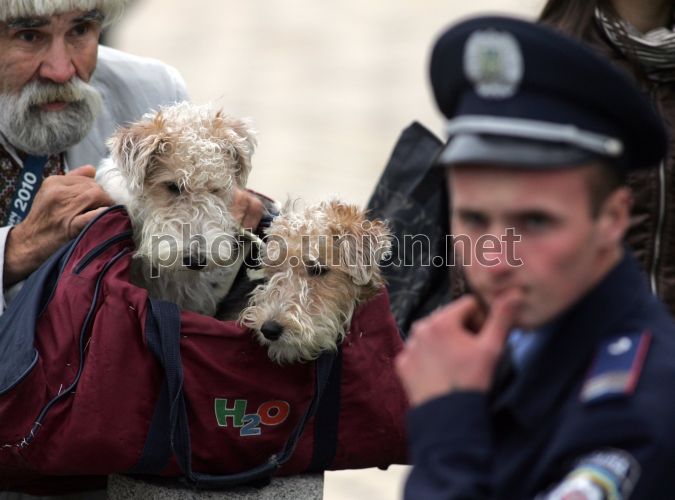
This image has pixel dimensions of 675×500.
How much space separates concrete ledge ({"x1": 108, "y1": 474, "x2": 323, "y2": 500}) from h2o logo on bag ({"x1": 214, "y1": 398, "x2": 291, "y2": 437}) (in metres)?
0.18

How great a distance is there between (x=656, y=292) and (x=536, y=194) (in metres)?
1.88

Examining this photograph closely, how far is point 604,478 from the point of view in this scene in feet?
6.03

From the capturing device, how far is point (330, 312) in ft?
10.8

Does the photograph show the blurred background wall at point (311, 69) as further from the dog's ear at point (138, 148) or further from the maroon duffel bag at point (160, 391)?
the maroon duffel bag at point (160, 391)

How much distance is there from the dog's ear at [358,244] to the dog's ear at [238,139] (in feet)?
1.66

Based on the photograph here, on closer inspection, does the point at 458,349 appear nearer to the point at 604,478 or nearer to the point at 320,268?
the point at 604,478

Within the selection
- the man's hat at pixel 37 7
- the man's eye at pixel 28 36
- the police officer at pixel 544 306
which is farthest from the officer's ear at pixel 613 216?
the man's eye at pixel 28 36

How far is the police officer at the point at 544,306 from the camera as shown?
1.88 metres

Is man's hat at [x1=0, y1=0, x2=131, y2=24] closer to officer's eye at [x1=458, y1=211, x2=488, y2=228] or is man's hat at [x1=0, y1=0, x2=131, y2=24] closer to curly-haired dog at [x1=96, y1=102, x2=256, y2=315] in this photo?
curly-haired dog at [x1=96, y1=102, x2=256, y2=315]

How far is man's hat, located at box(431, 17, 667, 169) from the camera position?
1.94m

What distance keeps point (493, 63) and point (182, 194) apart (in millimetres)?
1886

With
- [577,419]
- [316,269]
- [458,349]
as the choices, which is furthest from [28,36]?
[577,419]

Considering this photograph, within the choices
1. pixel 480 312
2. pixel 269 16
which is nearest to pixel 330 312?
pixel 480 312

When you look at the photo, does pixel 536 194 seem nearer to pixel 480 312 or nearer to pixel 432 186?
pixel 480 312
